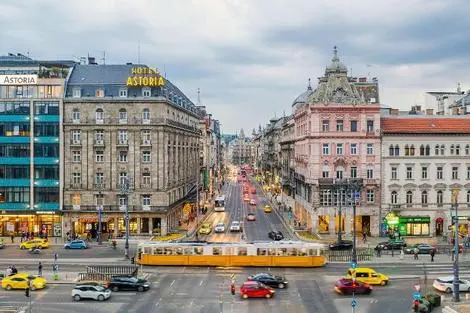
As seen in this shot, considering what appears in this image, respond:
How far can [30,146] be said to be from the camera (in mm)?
99188

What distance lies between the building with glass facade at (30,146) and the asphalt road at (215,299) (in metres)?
39.7

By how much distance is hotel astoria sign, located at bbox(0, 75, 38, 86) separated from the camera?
98375mm

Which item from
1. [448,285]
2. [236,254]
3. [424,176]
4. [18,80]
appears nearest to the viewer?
[448,285]

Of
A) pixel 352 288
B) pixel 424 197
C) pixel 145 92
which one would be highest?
pixel 145 92

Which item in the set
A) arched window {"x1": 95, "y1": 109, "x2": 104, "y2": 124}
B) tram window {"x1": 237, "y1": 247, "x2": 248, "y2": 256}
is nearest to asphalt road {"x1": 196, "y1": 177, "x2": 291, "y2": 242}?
tram window {"x1": 237, "y1": 247, "x2": 248, "y2": 256}

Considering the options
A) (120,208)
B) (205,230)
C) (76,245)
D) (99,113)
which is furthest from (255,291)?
(99,113)

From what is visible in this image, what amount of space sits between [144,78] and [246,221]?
1486 inches

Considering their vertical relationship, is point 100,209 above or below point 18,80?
below

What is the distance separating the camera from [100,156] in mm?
99125

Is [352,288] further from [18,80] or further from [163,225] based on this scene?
[18,80]

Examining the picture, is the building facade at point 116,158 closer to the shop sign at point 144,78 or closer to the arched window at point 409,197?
the shop sign at point 144,78

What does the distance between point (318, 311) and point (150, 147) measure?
52.7 m

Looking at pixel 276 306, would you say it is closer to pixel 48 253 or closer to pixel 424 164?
pixel 48 253

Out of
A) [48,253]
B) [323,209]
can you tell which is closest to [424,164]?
[323,209]
